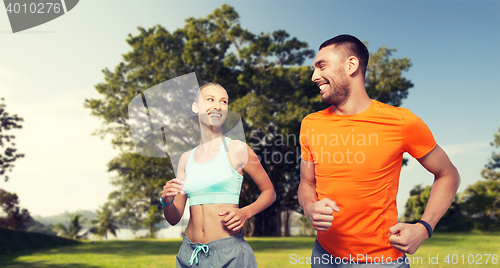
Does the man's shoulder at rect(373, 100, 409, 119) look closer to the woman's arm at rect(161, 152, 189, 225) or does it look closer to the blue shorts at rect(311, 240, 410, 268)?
the blue shorts at rect(311, 240, 410, 268)

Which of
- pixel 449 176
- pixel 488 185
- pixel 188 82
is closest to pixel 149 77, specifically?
pixel 188 82

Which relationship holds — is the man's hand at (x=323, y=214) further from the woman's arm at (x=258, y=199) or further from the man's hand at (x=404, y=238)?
the woman's arm at (x=258, y=199)

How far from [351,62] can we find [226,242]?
145 cm

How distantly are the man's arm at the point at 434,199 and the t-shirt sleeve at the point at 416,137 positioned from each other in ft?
0.14

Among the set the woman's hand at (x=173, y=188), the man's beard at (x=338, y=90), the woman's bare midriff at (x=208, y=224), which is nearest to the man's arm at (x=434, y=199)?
the man's beard at (x=338, y=90)

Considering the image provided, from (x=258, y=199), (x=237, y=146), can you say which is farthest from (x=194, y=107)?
(x=258, y=199)

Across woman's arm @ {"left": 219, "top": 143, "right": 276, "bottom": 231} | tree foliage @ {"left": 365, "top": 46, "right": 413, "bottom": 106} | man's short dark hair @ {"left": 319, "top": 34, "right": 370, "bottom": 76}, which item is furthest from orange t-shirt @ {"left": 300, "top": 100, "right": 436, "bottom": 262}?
tree foliage @ {"left": 365, "top": 46, "right": 413, "bottom": 106}

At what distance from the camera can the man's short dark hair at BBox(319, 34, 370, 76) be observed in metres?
2.25

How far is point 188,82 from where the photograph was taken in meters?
2.79

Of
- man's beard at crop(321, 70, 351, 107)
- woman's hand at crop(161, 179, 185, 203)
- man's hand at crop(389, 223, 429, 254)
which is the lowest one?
man's hand at crop(389, 223, 429, 254)

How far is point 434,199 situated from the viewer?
6.63 ft

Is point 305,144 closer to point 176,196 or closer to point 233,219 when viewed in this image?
point 233,219

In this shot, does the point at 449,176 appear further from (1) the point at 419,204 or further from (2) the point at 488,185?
(2) the point at 488,185

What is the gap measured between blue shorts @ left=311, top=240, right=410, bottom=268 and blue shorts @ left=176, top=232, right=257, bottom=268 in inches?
18.7
